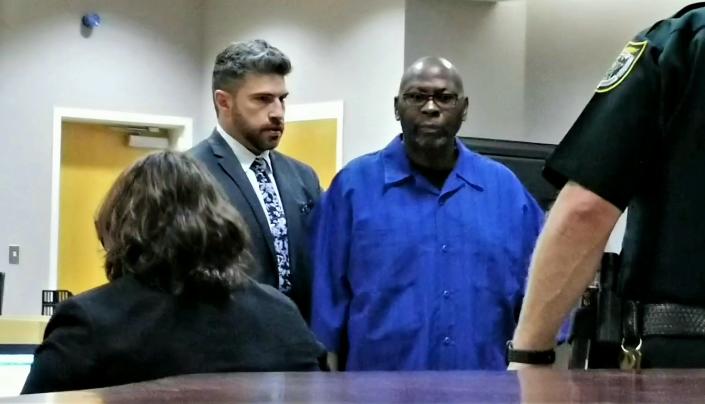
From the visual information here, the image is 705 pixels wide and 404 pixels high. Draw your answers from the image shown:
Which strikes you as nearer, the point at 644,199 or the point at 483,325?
the point at 644,199

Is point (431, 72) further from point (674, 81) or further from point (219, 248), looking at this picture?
point (674, 81)

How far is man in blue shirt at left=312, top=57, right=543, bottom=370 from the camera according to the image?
2566 mm

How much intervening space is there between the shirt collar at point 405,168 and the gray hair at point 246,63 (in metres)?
0.37

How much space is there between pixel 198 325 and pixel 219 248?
14 cm

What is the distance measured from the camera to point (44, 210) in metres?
7.59

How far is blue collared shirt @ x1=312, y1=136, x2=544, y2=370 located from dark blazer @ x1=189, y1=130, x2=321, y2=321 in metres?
0.07

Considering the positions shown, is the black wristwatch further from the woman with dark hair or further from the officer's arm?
the woman with dark hair

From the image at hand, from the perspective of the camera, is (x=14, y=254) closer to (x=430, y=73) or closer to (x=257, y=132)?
(x=257, y=132)

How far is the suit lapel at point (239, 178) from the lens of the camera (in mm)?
2650

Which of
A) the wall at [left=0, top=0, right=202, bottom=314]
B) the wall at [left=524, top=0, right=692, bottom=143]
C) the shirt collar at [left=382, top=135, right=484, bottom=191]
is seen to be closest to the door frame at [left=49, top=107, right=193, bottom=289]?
the wall at [left=0, top=0, right=202, bottom=314]

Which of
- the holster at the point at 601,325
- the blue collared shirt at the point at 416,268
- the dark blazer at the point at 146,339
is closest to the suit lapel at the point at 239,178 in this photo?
the blue collared shirt at the point at 416,268

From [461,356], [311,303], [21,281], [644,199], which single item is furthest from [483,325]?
[21,281]

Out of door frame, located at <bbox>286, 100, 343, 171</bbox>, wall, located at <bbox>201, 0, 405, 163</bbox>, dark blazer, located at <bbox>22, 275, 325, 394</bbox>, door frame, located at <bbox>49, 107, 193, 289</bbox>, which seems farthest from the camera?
door frame, located at <bbox>49, 107, 193, 289</bbox>

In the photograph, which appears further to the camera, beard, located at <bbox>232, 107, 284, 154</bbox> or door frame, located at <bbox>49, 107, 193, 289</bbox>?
door frame, located at <bbox>49, 107, 193, 289</bbox>
